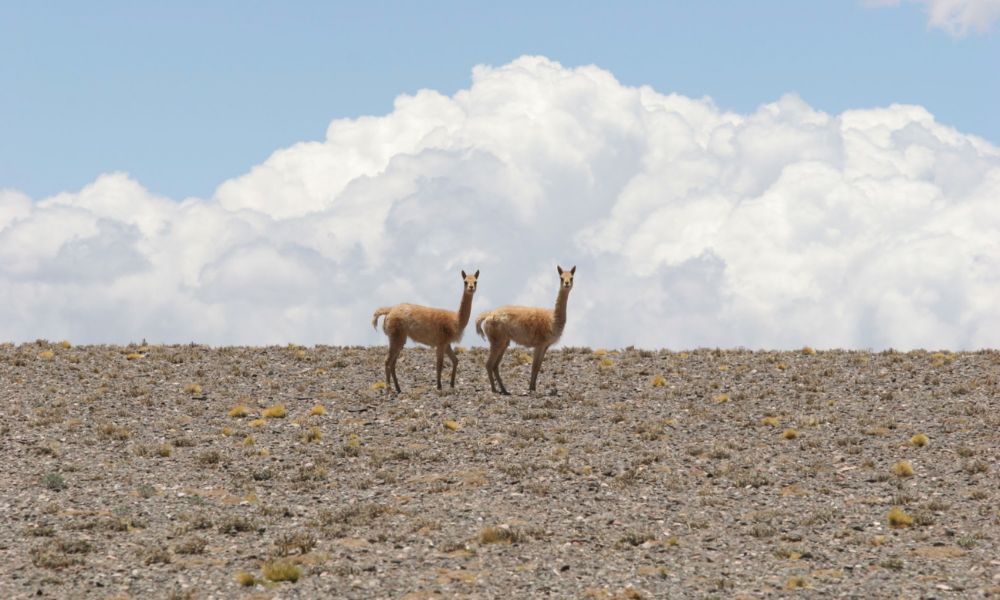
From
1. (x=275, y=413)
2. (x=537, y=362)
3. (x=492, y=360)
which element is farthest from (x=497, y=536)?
(x=492, y=360)

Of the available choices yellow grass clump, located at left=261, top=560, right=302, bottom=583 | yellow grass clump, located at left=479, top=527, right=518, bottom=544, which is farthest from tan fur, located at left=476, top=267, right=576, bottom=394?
yellow grass clump, located at left=261, top=560, right=302, bottom=583

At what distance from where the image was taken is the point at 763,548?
17562 mm

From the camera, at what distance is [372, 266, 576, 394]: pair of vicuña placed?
96.9 feet

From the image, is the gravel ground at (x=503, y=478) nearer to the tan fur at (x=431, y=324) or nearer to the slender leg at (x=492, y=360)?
the slender leg at (x=492, y=360)

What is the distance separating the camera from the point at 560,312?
29484 mm

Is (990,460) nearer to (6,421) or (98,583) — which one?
(98,583)

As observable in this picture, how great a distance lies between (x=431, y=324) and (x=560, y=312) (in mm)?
3653

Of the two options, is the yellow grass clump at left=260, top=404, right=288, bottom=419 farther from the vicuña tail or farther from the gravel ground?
the vicuña tail

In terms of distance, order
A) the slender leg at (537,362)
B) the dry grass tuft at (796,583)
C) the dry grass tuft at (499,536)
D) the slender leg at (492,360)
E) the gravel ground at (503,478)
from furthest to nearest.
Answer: the slender leg at (492,360), the slender leg at (537,362), the dry grass tuft at (499,536), the gravel ground at (503,478), the dry grass tuft at (796,583)

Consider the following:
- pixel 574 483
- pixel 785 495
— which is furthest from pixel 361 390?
pixel 785 495

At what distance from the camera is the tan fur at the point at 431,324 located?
98.5ft

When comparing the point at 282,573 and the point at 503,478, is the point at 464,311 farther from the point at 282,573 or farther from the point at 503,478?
the point at 282,573

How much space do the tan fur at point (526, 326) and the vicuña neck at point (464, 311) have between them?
1.50 feet

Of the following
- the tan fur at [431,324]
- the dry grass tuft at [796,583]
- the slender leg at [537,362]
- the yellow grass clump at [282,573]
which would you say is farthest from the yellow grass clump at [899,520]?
the tan fur at [431,324]
